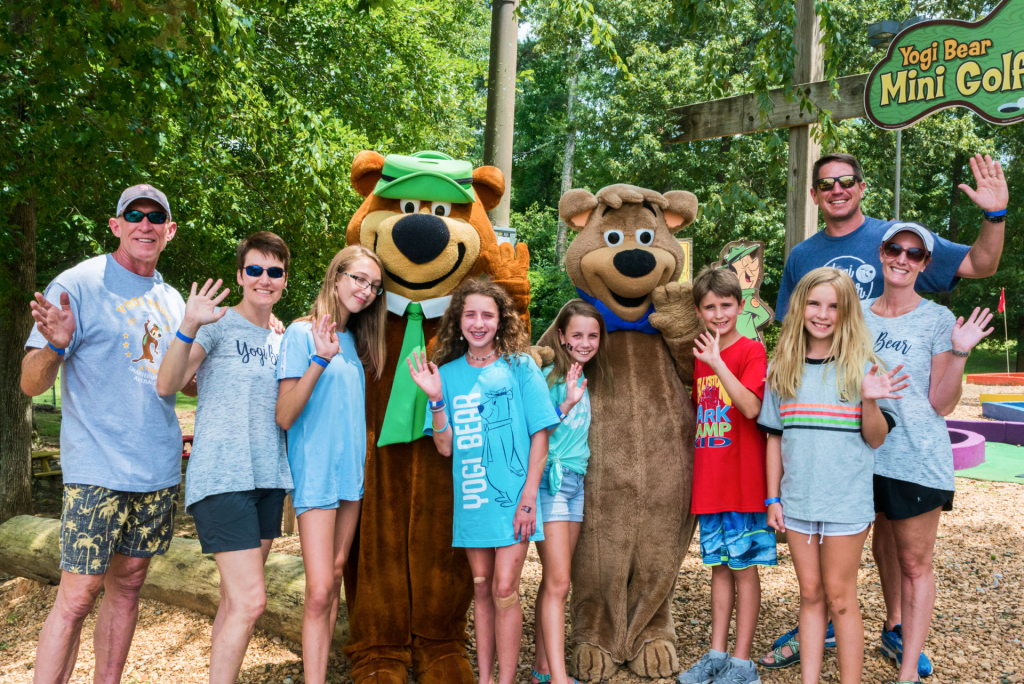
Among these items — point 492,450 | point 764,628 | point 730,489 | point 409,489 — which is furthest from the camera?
point 764,628

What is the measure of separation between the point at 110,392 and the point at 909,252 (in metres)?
3.27

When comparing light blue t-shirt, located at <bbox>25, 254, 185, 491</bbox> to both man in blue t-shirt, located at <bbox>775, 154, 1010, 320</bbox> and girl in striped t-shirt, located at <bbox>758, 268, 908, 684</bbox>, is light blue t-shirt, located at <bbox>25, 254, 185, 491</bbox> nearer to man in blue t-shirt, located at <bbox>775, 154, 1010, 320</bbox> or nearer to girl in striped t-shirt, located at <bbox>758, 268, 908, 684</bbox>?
girl in striped t-shirt, located at <bbox>758, 268, 908, 684</bbox>

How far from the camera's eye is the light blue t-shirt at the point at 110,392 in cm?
292

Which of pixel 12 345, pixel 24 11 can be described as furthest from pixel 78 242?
pixel 24 11

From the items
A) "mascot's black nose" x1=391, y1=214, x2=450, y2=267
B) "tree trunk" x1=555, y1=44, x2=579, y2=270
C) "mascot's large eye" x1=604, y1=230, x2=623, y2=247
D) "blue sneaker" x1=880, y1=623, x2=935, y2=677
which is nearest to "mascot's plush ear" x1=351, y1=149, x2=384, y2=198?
"mascot's black nose" x1=391, y1=214, x2=450, y2=267

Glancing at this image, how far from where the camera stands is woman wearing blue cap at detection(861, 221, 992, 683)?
326cm

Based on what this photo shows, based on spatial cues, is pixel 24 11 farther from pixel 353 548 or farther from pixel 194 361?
pixel 353 548

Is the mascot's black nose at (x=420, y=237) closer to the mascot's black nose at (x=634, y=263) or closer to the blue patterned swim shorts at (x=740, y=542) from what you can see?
the mascot's black nose at (x=634, y=263)

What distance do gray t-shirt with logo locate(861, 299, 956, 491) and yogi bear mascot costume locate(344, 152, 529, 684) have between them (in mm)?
1737

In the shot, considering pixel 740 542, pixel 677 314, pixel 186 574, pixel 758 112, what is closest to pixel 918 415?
pixel 740 542

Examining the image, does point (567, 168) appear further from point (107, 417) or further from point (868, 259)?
point (107, 417)

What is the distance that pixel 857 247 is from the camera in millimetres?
3701

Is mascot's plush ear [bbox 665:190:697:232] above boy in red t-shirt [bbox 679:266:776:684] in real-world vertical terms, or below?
above

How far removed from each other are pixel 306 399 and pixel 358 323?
21.7 inches
